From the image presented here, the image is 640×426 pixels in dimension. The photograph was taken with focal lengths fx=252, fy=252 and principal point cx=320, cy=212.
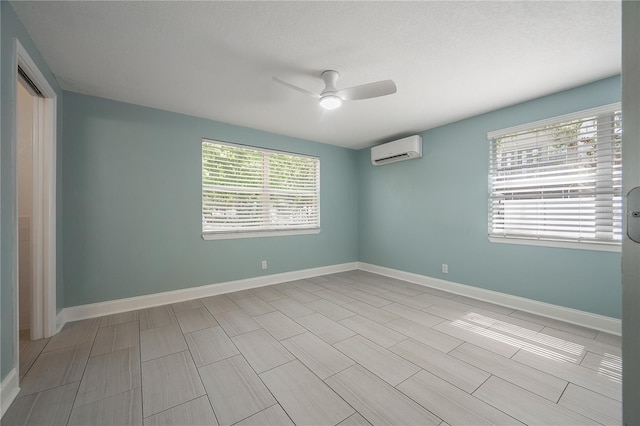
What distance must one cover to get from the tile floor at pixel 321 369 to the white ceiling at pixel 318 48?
91.6 inches

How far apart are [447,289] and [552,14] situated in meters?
3.01

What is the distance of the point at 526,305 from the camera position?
2.78 m

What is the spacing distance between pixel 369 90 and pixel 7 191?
98.9 inches

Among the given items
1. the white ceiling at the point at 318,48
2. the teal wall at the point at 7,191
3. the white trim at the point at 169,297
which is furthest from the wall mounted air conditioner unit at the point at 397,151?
the teal wall at the point at 7,191

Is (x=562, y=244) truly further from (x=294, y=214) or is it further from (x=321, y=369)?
(x=294, y=214)

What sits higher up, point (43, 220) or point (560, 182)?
point (560, 182)

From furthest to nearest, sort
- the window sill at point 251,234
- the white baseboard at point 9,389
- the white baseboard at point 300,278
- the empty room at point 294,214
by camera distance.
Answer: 1. the window sill at point 251,234
2. the white baseboard at point 300,278
3. the empty room at point 294,214
4. the white baseboard at point 9,389

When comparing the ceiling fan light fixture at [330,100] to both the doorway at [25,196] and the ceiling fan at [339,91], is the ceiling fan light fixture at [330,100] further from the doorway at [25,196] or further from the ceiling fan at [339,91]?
the doorway at [25,196]

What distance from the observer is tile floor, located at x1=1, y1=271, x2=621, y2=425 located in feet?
4.55

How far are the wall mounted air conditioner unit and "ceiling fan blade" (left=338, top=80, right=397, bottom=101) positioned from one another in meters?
1.84

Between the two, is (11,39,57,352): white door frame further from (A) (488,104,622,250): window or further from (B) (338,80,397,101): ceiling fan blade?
(A) (488,104,622,250): window

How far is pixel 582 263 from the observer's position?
2441 mm

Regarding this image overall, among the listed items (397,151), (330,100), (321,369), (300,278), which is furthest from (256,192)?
(321,369)

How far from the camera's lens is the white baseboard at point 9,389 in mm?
1380
